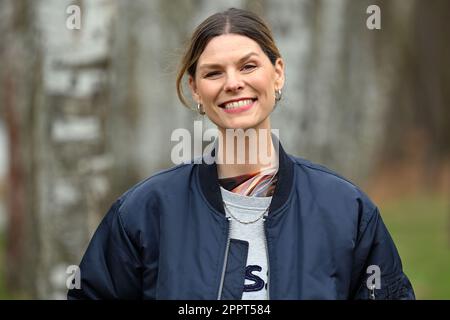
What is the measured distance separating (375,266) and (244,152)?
0.61m

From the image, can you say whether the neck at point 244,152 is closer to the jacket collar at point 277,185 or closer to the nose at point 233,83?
the jacket collar at point 277,185

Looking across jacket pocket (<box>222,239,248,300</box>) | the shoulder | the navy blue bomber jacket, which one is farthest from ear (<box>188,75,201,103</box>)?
jacket pocket (<box>222,239,248,300</box>)

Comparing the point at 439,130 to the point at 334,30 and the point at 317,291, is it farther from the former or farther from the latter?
the point at 317,291

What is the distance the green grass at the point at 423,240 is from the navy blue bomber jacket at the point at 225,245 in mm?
7075

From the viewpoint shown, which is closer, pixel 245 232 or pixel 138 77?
pixel 245 232

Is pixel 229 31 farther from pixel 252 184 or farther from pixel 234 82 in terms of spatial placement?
pixel 252 184

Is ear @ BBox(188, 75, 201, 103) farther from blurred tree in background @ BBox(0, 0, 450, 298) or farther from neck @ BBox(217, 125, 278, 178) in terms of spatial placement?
blurred tree in background @ BBox(0, 0, 450, 298)

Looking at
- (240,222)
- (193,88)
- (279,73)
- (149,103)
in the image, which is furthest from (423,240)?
(240,222)

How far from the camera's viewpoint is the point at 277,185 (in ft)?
10.8

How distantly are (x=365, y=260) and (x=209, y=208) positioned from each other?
1.85 ft

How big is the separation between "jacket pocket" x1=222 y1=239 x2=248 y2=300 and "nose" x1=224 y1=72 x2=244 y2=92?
0.52 metres

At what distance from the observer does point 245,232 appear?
10.6 feet

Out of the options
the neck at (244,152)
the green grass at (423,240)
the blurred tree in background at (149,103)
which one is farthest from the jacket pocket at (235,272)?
the green grass at (423,240)
